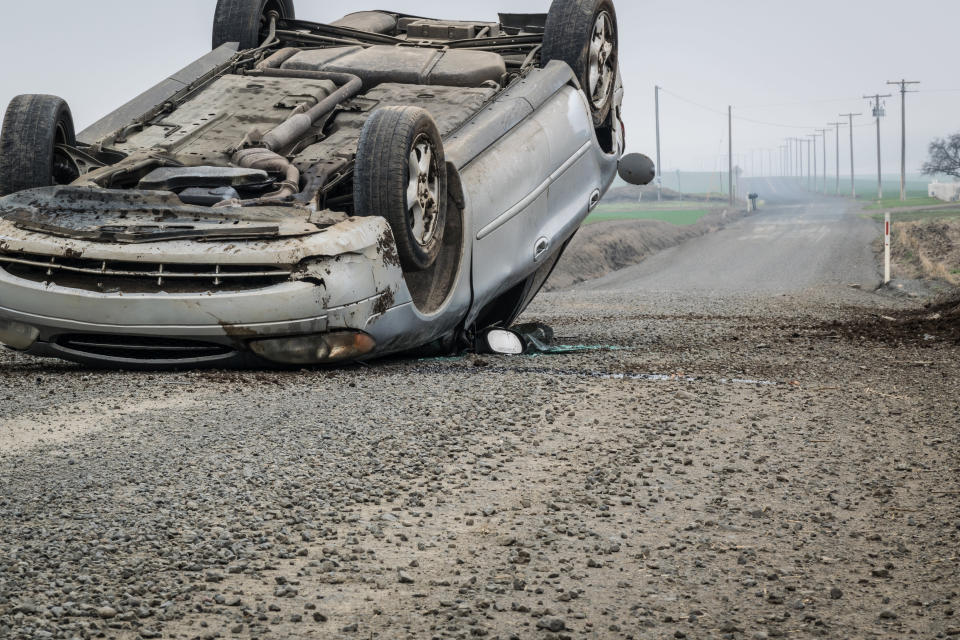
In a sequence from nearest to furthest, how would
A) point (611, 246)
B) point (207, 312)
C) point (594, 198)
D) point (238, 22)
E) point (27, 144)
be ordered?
point (207, 312) → point (27, 144) → point (594, 198) → point (238, 22) → point (611, 246)

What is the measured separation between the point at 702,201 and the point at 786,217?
111 feet

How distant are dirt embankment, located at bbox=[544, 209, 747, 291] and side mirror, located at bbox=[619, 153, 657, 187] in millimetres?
14764

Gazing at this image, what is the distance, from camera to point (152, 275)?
21.6 feet

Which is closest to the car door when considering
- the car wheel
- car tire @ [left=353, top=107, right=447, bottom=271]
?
the car wheel

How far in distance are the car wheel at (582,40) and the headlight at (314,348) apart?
393 centimetres

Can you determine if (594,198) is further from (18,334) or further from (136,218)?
(18,334)

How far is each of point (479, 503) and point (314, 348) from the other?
284cm

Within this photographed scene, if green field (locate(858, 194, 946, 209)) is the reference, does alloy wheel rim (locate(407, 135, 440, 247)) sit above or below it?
above

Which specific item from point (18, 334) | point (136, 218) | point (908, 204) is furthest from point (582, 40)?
point (908, 204)

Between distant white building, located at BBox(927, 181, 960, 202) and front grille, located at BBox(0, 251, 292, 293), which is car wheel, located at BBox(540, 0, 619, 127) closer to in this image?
front grille, located at BBox(0, 251, 292, 293)

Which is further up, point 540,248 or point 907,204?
point 540,248

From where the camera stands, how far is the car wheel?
988 centimetres

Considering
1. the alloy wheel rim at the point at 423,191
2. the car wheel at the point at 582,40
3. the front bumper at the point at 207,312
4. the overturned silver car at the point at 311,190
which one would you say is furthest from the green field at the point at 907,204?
the front bumper at the point at 207,312

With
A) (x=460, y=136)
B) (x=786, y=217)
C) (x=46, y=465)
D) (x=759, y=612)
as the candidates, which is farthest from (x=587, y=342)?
(x=786, y=217)
